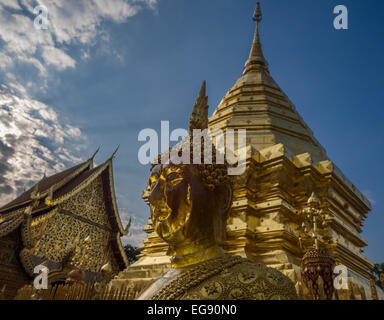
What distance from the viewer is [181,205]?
216cm

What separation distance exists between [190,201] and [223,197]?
269 mm

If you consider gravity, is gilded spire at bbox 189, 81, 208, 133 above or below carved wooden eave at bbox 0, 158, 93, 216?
below

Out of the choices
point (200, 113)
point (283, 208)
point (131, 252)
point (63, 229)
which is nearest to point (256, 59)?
point (283, 208)

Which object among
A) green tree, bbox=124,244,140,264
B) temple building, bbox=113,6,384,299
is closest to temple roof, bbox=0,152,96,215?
temple building, bbox=113,6,384,299

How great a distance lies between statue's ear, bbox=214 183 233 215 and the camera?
7.43ft

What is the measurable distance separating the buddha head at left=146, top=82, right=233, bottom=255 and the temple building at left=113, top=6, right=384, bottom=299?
2.98 feet

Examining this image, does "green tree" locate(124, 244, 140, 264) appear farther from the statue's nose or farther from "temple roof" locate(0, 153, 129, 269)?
the statue's nose

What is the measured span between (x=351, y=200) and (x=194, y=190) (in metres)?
4.23

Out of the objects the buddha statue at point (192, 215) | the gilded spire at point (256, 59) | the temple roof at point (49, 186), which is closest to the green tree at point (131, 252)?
the temple roof at point (49, 186)

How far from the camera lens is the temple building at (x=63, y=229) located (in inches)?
330

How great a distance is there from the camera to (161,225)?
219 cm

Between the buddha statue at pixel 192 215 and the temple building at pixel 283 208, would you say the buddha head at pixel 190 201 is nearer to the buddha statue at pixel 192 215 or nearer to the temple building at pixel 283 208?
Answer: the buddha statue at pixel 192 215

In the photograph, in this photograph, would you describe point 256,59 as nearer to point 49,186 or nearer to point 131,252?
point 49,186

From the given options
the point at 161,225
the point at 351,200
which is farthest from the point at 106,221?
the point at 161,225
